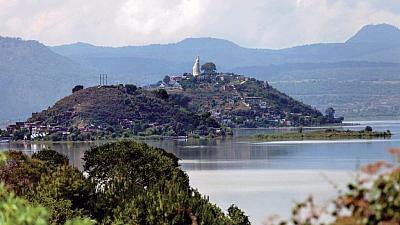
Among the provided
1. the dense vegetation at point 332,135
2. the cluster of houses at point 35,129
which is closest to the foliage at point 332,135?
the dense vegetation at point 332,135

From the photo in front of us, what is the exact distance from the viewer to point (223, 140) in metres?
171

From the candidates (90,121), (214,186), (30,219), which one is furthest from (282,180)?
(90,121)

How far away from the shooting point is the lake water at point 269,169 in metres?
60.4

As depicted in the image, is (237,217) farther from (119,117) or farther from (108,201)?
(119,117)

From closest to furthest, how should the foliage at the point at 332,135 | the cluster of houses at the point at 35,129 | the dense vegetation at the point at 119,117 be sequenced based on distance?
the foliage at the point at 332,135, the cluster of houses at the point at 35,129, the dense vegetation at the point at 119,117

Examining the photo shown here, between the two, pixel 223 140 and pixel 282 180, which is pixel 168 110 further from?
pixel 282 180

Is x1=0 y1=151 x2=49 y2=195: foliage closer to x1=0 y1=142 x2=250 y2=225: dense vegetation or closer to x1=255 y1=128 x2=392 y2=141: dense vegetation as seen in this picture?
x1=0 y1=142 x2=250 y2=225: dense vegetation

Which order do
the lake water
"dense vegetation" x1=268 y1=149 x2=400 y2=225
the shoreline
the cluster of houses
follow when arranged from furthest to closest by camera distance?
the cluster of houses
the shoreline
the lake water
"dense vegetation" x1=268 y1=149 x2=400 y2=225

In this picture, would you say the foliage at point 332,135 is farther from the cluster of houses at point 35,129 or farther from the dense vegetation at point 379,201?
the dense vegetation at point 379,201

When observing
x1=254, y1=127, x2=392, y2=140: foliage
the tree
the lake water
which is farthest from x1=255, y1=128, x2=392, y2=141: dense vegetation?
the tree

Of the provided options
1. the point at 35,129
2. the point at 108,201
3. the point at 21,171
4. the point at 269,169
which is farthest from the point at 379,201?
the point at 35,129

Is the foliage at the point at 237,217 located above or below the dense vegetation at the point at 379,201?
below

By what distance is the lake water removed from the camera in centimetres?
6038

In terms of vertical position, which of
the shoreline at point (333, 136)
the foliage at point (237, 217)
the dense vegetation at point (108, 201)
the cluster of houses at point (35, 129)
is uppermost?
the cluster of houses at point (35, 129)
